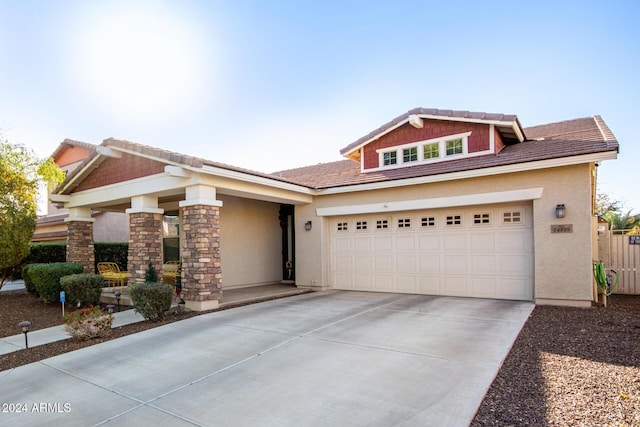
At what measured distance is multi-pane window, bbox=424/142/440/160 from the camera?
10695 millimetres

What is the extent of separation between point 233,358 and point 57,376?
7.71 feet

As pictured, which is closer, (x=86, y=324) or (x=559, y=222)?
(x=86, y=324)

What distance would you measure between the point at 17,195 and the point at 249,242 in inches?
273

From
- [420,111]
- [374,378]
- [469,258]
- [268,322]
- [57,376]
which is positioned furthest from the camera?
[420,111]

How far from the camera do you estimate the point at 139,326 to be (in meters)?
7.50

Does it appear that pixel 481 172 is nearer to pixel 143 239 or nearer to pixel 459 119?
pixel 459 119

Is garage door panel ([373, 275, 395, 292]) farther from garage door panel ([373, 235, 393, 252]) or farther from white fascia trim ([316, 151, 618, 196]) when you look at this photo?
white fascia trim ([316, 151, 618, 196])

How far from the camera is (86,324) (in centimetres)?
655

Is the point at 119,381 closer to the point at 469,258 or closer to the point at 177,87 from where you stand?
the point at 469,258

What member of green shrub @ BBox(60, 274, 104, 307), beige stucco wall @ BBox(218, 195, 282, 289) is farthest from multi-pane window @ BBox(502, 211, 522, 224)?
green shrub @ BBox(60, 274, 104, 307)

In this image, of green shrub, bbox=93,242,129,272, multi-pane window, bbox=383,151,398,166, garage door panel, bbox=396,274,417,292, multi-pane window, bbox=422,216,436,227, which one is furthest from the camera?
green shrub, bbox=93,242,129,272

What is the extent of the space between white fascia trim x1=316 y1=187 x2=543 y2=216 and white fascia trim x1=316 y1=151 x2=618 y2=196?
1.64 feet

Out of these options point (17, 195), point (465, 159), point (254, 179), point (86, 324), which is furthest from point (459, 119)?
point (17, 195)

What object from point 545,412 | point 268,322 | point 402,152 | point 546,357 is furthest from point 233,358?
point 402,152
